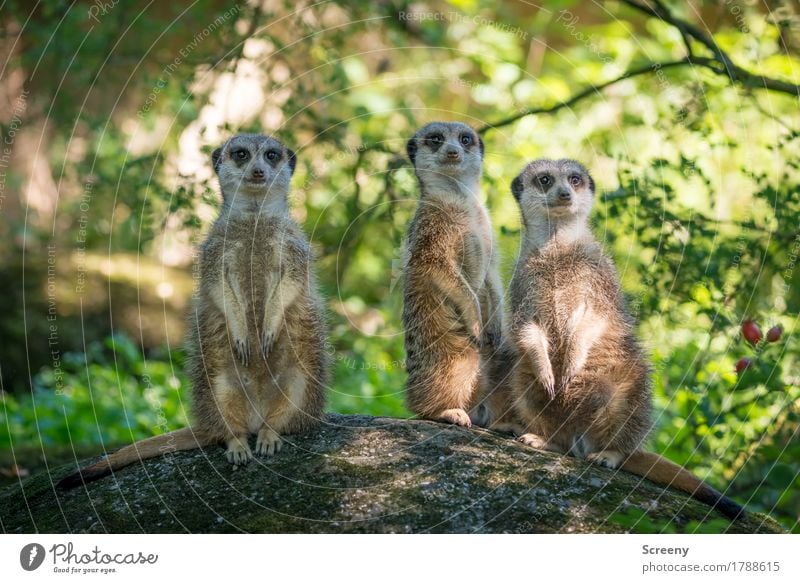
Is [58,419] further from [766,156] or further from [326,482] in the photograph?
[766,156]

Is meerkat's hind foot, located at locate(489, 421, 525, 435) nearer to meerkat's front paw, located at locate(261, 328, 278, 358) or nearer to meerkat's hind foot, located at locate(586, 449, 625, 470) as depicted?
meerkat's hind foot, located at locate(586, 449, 625, 470)

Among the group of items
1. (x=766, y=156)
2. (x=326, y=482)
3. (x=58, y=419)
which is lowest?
(x=58, y=419)

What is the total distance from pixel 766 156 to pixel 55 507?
6637mm

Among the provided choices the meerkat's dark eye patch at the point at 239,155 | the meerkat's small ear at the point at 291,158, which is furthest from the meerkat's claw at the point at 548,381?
the meerkat's dark eye patch at the point at 239,155

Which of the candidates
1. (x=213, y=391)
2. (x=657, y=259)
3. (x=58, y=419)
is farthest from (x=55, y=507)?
(x=657, y=259)

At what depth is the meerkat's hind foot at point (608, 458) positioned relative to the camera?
465cm

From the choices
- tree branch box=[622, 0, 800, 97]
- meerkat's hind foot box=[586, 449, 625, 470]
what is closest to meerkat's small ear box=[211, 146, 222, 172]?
meerkat's hind foot box=[586, 449, 625, 470]

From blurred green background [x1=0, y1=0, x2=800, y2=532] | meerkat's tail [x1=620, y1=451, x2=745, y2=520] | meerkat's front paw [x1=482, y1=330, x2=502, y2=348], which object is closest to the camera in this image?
meerkat's tail [x1=620, y1=451, x2=745, y2=520]

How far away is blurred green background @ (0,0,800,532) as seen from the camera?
6.32 meters

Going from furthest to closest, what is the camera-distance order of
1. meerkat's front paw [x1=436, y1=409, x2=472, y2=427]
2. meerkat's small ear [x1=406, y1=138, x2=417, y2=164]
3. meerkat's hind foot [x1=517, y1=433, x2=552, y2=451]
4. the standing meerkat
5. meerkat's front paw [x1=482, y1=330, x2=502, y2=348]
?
1. meerkat's small ear [x1=406, y1=138, x2=417, y2=164]
2. meerkat's front paw [x1=482, y1=330, x2=502, y2=348]
3. the standing meerkat
4. meerkat's front paw [x1=436, y1=409, x2=472, y2=427]
5. meerkat's hind foot [x1=517, y1=433, x2=552, y2=451]

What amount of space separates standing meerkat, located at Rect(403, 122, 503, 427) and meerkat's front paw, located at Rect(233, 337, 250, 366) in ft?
3.12

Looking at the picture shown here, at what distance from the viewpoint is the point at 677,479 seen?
457 centimetres

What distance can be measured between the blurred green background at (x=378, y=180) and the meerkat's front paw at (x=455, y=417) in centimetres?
65

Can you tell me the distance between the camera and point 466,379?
16.7 feet
